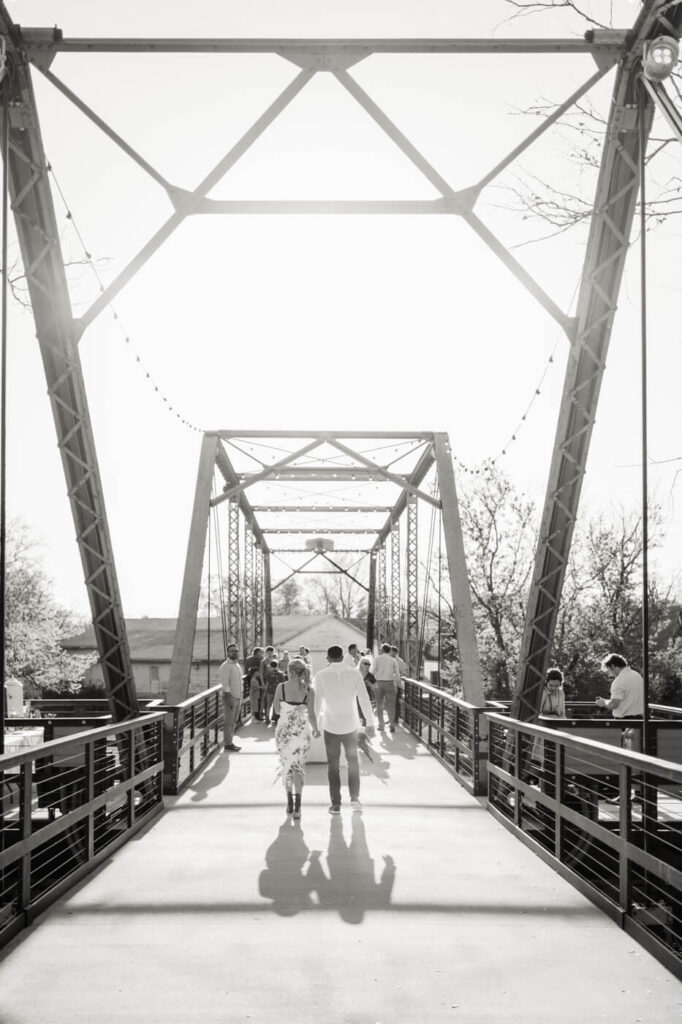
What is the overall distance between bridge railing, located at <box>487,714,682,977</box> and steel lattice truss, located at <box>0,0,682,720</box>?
182cm

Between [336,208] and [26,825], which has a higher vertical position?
[336,208]

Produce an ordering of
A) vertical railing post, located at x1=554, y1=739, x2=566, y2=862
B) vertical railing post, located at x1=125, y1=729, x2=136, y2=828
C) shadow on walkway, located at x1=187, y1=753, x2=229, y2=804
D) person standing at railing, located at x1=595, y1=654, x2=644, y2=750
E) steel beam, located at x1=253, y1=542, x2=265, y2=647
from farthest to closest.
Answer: steel beam, located at x1=253, y1=542, x2=265, y2=647 < shadow on walkway, located at x1=187, y1=753, x2=229, y2=804 < person standing at railing, located at x1=595, y1=654, x2=644, y2=750 < vertical railing post, located at x1=125, y1=729, x2=136, y2=828 < vertical railing post, located at x1=554, y1=739, x2=566, y2=862

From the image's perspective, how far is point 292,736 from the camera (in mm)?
10578

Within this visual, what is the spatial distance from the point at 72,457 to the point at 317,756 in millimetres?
7051

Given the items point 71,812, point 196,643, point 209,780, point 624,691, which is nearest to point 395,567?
point 209,780

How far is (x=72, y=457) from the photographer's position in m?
10.2

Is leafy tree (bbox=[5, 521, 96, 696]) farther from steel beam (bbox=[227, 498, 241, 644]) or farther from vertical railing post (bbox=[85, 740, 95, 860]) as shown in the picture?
vertical railing post (bbox=[85, 740, 95, 860])

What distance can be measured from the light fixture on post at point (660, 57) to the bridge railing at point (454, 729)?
265 inches

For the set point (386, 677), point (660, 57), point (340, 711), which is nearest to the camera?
point (660, 57)

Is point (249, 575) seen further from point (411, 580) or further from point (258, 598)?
point (411, 580)

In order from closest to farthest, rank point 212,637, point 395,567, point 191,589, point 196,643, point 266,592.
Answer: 1. point 191,589
2. point 395,567
3. point 266,592
4. point 196,643
5. point 212,637

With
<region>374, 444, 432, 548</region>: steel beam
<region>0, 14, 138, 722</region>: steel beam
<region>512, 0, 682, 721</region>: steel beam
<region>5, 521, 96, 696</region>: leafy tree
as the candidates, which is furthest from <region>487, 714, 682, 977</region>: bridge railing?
<region>5, 521, 96, 696</region>: leafy tree

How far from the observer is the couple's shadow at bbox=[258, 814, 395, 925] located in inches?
262

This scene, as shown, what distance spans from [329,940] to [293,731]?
4.84 metres
